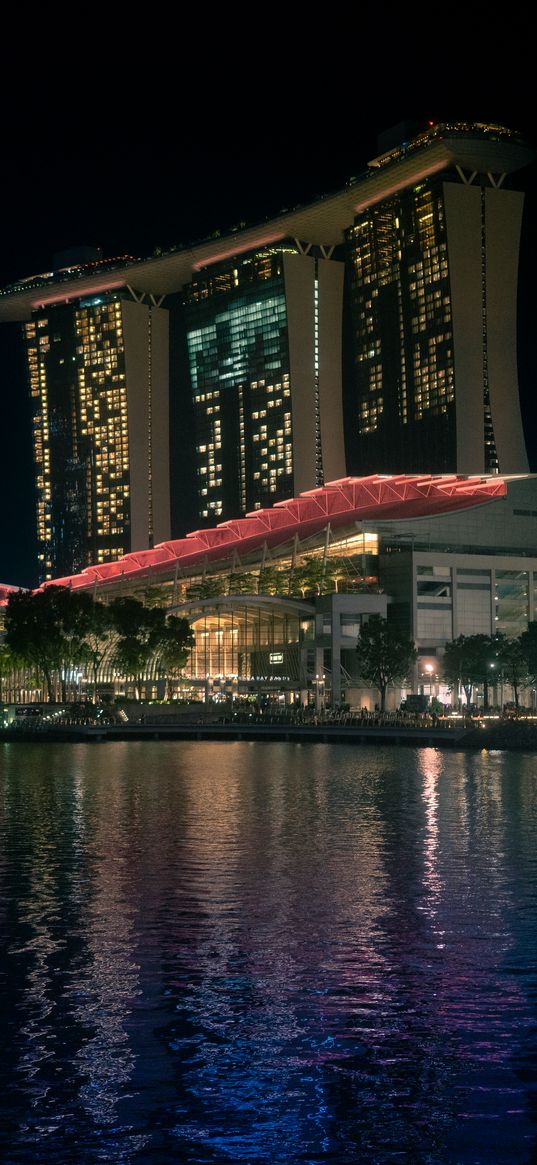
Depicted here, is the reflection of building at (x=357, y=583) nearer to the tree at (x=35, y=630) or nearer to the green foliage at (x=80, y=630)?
the green foliage at (x=80, y=630)

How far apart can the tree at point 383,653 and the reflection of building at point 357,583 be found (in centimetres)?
755

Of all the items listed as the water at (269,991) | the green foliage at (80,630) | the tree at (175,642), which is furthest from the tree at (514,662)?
the water at (269,991)

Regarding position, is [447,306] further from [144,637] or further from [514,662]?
[514,662]

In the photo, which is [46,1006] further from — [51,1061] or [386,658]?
[386,658]

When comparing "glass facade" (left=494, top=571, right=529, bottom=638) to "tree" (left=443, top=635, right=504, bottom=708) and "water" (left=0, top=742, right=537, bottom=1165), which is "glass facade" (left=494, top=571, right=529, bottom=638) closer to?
"tree" (left=443, top=635, right=504, bottom=708)

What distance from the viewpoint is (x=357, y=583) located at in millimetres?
138375

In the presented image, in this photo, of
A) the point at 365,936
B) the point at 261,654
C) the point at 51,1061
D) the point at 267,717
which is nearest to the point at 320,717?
the point at 267,717

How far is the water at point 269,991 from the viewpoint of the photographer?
15641 millimetres

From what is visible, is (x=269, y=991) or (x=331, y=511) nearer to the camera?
(x=269, y=991)

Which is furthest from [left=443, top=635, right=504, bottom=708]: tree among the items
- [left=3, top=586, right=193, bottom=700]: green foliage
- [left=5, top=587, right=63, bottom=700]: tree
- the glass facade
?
[left=5, top=587, right=63, bottom=700]: tree

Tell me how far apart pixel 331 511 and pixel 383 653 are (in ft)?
123

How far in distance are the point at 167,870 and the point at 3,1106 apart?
18.3 metres

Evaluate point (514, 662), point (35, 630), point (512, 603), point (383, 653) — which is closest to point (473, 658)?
point (514, 662)

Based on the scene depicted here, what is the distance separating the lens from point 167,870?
113 feet
